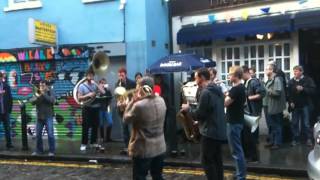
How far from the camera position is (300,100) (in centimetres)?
1157

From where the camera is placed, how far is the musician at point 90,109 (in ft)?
38.0

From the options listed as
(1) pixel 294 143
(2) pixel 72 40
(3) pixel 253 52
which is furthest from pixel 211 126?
(2) pixel 72 40

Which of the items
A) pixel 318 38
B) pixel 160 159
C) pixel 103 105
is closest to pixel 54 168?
pixel 103 105

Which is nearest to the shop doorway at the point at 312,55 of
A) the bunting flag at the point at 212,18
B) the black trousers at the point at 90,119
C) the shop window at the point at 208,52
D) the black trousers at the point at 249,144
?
the bunting flag at the point at 212,18

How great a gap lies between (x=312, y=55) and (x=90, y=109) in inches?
216

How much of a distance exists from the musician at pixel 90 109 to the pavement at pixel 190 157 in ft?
1.04

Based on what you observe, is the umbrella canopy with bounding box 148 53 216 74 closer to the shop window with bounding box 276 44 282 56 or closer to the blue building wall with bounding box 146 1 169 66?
the blue building wall with bounding box 146 1 169 66

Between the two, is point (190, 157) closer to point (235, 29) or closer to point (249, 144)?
point (249, 144)

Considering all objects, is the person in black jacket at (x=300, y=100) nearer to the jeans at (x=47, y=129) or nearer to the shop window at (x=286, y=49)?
the shop window at (x=286, y=49)

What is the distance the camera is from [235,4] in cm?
1328

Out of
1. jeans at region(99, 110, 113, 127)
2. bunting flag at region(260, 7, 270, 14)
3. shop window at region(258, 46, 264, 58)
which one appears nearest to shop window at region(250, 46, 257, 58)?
shop window at region(258, 46, 264, 58)

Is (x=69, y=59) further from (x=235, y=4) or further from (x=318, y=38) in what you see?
(x=318, y=38)

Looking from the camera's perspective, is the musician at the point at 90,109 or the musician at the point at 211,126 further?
the musician at the point at 90,109

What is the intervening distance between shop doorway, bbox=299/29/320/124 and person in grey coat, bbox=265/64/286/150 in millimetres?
1783
